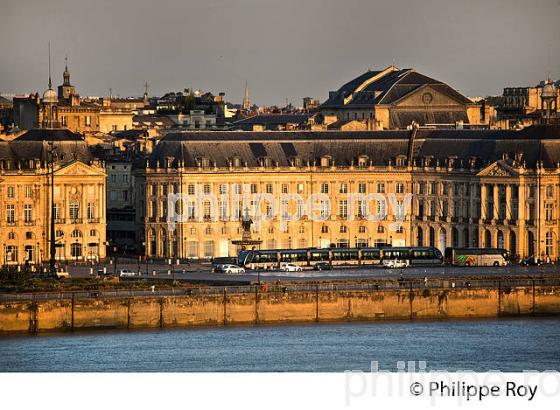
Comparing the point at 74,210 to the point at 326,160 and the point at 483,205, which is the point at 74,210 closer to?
the point at 326,160

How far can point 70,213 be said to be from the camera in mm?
107875

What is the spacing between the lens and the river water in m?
74.2

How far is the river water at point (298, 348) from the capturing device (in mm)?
74188

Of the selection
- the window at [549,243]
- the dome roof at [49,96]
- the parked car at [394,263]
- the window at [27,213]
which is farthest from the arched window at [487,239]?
the dome roof at [49,96]

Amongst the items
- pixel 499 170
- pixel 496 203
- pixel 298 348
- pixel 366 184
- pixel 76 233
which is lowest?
pixel 298 348

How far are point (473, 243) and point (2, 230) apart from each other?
16.6 metres

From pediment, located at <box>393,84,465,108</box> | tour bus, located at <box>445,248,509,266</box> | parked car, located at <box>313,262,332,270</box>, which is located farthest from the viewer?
pediment, located at <box>393,84,465,108</box>

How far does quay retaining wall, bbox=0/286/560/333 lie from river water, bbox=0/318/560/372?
0.92 m

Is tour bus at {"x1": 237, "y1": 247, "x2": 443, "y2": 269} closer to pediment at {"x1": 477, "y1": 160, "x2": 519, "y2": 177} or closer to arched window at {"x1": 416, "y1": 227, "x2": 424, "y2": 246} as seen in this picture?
pediment at {"x1": 477, "y1": 160, "x2": 519, "y2": 177}

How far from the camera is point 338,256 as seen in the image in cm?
10200

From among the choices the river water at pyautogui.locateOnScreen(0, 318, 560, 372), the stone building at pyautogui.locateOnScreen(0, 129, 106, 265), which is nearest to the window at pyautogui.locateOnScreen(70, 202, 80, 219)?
the stone building at pyautogui.locateOnScreen(0, 129, 106, 265)

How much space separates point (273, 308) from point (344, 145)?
25717 millimetres

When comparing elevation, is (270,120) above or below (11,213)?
above

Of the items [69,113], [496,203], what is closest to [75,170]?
[496,203]
